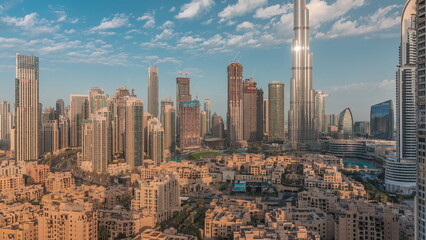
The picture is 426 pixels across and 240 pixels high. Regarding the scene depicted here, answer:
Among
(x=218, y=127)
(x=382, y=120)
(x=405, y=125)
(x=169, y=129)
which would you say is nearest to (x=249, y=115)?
(x=218, y=127)

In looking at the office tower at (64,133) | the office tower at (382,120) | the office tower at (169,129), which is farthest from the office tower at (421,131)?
the office tower at (382,120)

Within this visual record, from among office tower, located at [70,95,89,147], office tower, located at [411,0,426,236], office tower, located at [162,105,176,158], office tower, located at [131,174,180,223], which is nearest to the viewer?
office tower, located at [411,0,426,236]

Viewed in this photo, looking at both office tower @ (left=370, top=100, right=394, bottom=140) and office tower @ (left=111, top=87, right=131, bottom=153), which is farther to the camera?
office tower @ (left=370, top=100, right=394, bottom=140)

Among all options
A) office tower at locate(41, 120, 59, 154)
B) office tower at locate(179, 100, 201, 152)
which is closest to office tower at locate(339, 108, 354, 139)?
office tower at locate(179, 100, 201, 152)

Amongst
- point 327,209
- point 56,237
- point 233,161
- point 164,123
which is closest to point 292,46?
point 164,123

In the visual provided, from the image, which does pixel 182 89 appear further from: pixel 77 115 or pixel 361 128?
pixel 361 128

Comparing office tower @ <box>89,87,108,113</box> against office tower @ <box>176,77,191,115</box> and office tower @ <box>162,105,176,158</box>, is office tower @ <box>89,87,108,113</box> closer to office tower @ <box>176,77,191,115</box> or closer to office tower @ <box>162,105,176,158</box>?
office tower @ <box>162,105,176,158</box>

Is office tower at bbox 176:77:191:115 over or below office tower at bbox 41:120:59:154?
over
